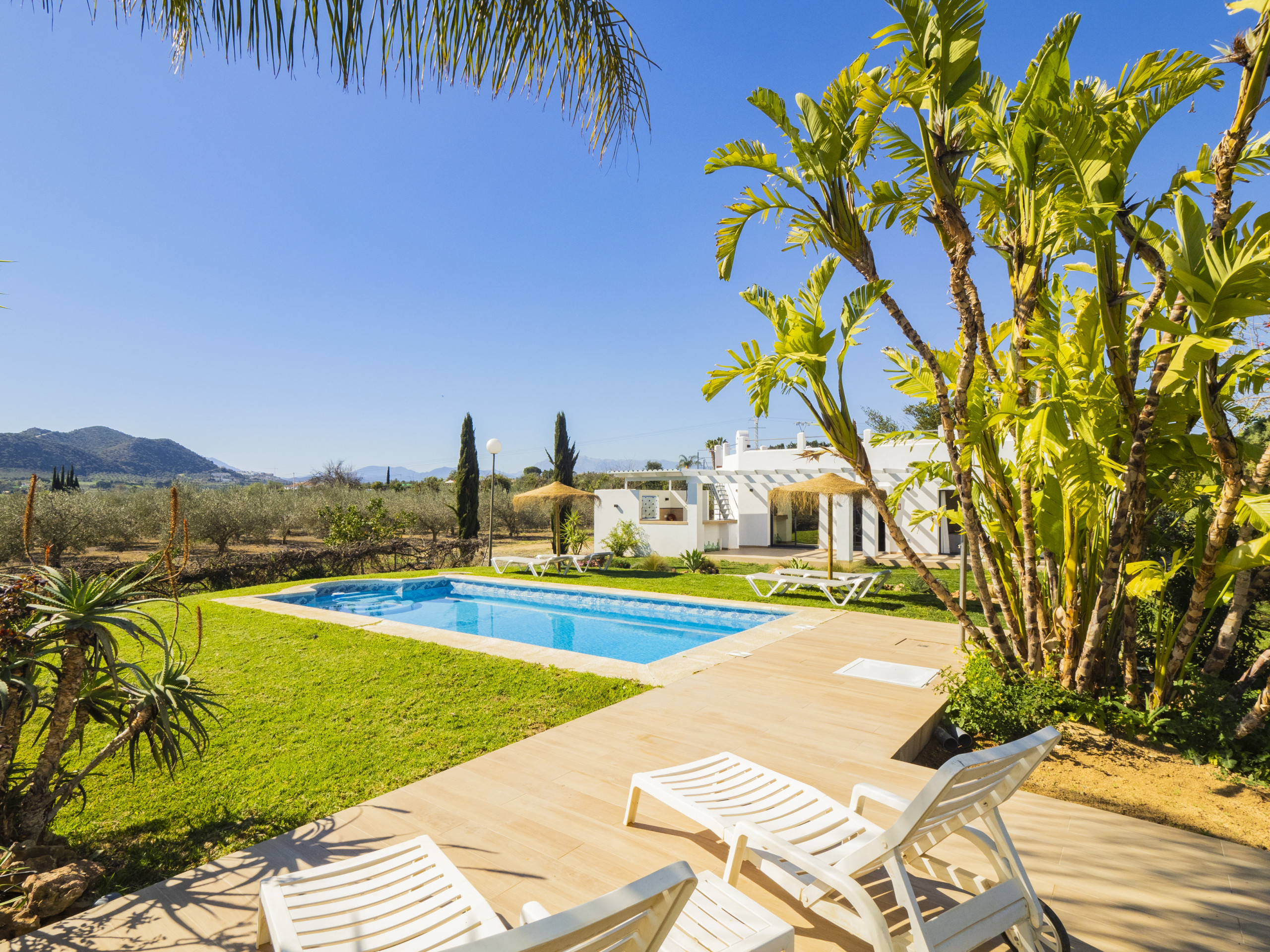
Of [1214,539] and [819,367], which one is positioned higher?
[819,367]

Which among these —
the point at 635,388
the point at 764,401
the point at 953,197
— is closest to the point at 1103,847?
the point at 764,401

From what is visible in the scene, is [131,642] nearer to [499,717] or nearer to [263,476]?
[499,717]

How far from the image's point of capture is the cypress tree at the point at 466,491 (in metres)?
22.6

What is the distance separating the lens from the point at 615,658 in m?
9.09

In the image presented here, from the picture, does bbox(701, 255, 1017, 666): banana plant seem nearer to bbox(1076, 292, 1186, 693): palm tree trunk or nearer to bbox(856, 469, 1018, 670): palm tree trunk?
bbox(856, 469, 1018, 670): palm tree trunk

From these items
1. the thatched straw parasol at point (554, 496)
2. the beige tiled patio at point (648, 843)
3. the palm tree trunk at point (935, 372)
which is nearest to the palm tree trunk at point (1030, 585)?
the palm tree trunk at point (935, 372)

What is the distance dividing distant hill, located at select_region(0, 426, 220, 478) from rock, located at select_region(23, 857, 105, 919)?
44.5m

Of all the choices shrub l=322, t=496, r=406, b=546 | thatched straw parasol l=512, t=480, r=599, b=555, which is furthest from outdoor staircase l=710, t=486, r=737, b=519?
shrub l=322, t=496, r=406, b=546

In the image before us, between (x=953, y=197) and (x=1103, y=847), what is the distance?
3700mm

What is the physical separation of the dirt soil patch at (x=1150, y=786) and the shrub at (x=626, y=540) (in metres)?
13.4

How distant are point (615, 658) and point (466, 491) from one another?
49.9 ft

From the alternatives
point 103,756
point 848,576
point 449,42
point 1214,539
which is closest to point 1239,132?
point 1214,539

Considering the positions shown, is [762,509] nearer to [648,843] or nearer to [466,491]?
[466,491]

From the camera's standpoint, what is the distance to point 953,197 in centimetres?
385
